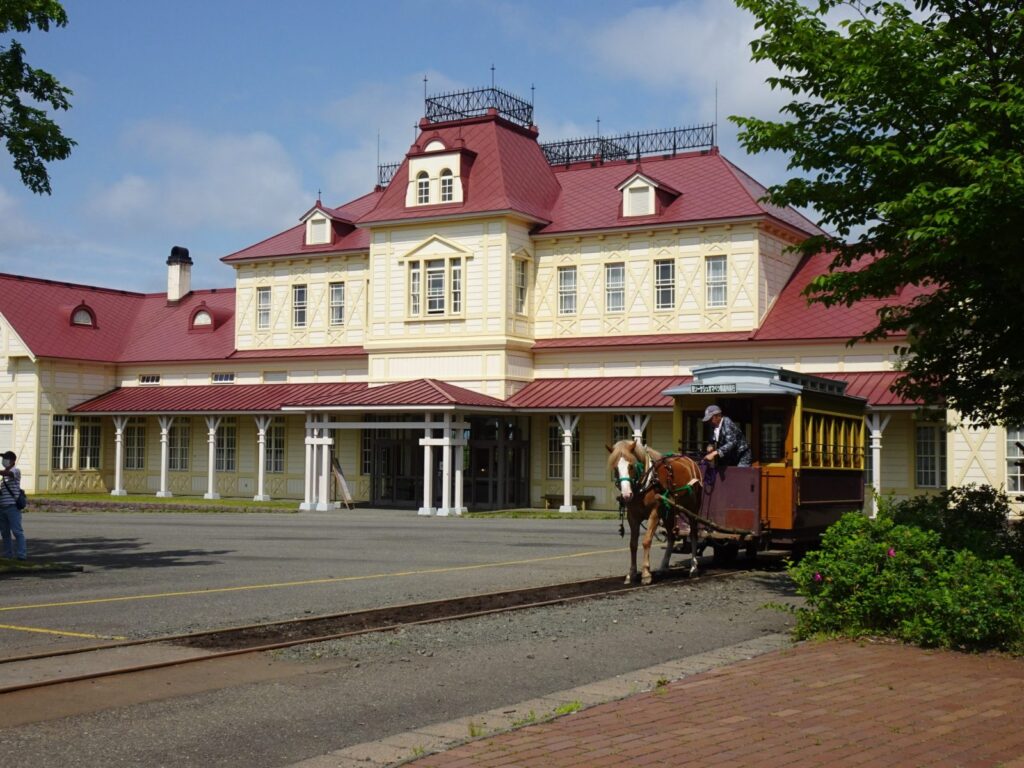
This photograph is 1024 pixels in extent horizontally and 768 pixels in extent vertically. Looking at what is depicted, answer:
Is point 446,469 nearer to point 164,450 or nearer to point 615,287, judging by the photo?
point 615,287

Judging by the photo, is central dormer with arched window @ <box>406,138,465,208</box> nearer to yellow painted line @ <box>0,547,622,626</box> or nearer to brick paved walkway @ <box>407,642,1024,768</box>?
yellow painted line @ <box>0,547,622,626</box>

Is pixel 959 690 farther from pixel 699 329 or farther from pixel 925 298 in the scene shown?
pixel 699 329

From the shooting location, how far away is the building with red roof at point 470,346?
3766 cm

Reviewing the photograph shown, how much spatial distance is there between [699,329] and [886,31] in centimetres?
2619

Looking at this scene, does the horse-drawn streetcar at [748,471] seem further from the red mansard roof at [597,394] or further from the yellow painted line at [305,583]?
the red mansard roof at [597,394]

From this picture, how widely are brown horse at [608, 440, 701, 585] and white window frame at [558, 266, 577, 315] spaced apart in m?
24.3

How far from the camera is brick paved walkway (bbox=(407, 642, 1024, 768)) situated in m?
6.80

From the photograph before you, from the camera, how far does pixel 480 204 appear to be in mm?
40625

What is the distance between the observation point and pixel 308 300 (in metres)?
46.1

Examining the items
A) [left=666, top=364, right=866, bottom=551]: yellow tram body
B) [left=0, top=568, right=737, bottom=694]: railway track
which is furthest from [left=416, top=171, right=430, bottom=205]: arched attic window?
[left=0, top=568, right=737, bottom=694]: railway track

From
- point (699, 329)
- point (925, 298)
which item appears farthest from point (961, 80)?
point (699, 329)

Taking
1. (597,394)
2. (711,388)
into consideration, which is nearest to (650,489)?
(711,388)

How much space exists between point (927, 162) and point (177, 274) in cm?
4472

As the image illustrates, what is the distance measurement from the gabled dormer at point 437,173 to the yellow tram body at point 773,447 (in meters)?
23.5
